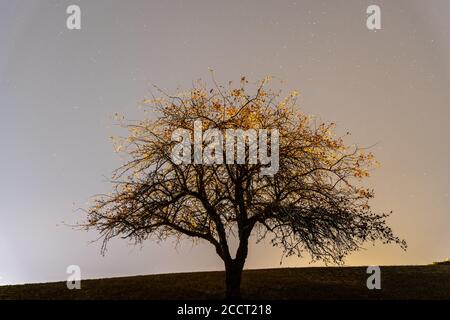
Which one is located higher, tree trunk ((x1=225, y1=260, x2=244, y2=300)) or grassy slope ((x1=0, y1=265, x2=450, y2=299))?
tree trunk ((x1=225, y1=260, x2=244, y2=300))

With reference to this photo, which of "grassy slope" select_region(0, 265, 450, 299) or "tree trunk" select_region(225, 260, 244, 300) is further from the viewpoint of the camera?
"grassy slope" select_region(0, 265, 450, 299)

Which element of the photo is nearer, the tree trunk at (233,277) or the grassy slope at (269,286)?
the tree trunk at (233,277)

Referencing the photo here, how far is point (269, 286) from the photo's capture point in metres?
30.1

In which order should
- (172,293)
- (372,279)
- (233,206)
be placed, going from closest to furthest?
(233,206) < (172,293) < (372,279)

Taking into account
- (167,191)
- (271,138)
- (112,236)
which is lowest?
(112,236)

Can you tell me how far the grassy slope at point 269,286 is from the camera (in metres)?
28.3

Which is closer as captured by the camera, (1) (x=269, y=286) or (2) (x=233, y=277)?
(2) (x=233, y=277)

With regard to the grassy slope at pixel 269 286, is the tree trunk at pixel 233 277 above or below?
above

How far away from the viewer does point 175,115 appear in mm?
22734

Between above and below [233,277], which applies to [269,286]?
below

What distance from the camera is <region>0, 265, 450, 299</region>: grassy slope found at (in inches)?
1116
